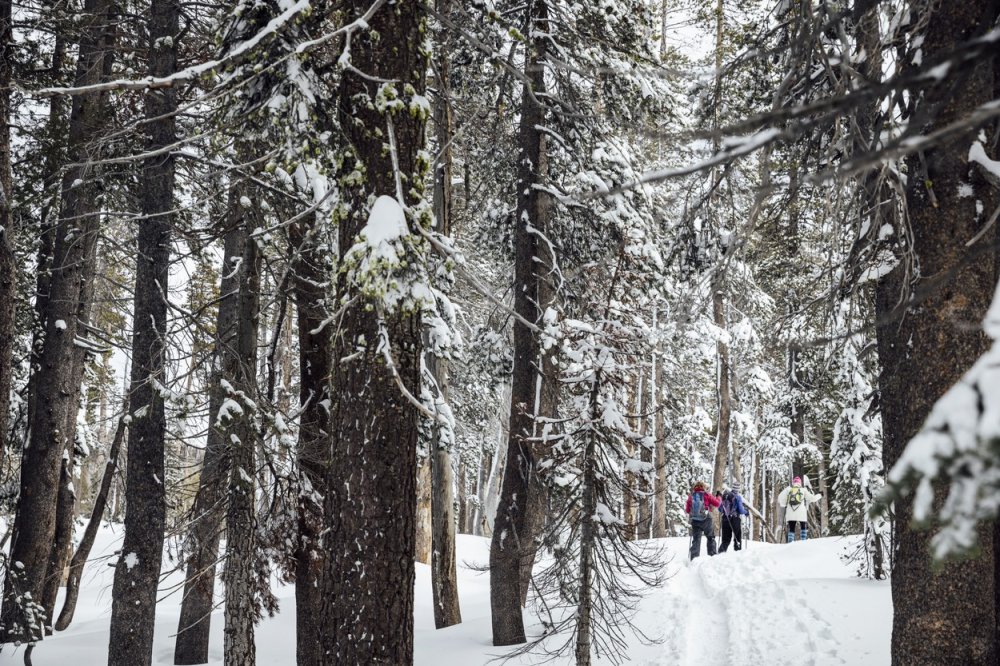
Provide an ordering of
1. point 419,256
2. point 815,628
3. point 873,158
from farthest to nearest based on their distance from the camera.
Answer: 1. point 815,628
2. point 419,256
3. point 873,158

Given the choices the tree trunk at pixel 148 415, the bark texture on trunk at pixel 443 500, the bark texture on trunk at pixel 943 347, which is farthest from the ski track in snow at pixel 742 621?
the tree trunk at pixel 148 415

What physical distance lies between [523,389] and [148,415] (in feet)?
15.2

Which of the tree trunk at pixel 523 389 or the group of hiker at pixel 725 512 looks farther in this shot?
the group of hiker at pixel 725 512

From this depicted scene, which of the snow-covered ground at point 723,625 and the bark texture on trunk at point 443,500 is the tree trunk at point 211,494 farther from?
the bark texture on trunk at point 443,500

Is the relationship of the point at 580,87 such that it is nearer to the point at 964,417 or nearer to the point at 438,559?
the point at 438,559

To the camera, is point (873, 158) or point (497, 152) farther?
point (497, 152)

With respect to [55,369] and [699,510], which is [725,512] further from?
[55,369]

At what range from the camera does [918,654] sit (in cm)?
471

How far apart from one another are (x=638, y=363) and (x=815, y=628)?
422cm

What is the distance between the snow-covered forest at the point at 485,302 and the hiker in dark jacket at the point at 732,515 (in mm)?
848

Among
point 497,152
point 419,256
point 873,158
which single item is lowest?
point 873,158

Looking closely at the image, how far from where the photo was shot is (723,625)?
10148 mm

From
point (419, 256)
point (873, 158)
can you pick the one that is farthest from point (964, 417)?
point (419, 256)

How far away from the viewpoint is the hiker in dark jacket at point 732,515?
1711 centimetres
